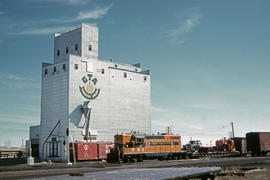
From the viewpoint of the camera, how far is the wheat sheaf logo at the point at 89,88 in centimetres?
6475

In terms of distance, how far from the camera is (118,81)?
72.6 m

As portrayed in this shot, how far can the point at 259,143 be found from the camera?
52.3m

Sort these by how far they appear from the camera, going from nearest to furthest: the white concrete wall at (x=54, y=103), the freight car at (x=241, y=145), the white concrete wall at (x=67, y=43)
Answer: the freight car at (x=241, y=145) → the white concrete wall at (x=54, y=103) → the white concrete wall at (x=67, y=43)

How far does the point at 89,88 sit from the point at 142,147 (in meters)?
25.4

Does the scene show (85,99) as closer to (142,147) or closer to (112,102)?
(112,102)

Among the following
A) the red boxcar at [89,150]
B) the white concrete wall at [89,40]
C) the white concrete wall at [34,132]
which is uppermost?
the white concrete wall at [89,40]

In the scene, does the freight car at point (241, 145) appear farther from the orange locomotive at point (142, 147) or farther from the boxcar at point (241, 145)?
the orange locomotive at point (142, 147)

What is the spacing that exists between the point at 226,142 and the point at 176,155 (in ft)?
43.8

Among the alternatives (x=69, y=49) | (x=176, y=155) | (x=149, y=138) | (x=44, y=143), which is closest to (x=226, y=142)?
(x=176, y=155)

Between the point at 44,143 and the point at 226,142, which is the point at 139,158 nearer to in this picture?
the point at 226,142

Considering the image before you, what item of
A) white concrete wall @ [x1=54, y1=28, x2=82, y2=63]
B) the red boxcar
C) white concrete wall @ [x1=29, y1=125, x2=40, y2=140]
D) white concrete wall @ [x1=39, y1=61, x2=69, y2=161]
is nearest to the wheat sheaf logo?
white concrete wall @ [x1=39, y1=61, x2=69, y2=161]

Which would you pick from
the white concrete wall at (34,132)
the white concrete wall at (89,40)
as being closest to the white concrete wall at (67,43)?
the white concrete wall at (89,40)

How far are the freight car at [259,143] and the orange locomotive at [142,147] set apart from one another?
14.1 metres

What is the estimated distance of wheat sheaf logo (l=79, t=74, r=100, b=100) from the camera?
64.8m
